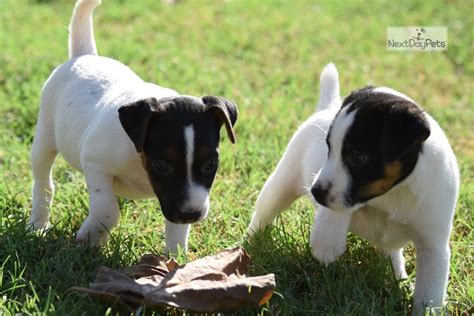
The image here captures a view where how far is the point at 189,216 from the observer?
4629 mm

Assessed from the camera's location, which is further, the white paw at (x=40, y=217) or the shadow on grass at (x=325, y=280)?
the white paw at (x=40, y=217)

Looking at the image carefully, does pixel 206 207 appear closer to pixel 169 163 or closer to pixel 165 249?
pixel 169 163

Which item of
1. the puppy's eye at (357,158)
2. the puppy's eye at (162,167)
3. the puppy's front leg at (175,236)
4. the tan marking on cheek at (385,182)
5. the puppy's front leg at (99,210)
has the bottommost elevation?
the puppy's front leg at (175,236)

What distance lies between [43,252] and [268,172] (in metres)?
2.48

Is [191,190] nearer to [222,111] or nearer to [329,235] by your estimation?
[222,111]

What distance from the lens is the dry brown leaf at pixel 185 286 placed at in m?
4.28

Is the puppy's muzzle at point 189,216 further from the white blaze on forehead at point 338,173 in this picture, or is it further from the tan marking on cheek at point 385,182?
the tan marking on cheek at point 385,182

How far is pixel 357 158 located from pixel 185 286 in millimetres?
1140

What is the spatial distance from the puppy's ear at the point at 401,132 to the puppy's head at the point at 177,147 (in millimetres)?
986

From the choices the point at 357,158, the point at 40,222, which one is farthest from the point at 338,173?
the point at 40,222

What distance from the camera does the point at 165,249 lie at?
17.4 feet

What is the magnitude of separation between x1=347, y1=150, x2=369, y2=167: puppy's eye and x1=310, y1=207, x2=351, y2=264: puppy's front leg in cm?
42

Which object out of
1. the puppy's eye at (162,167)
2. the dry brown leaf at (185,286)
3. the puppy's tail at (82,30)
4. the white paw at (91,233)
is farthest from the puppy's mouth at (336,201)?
the puppy's tail at (82,30)

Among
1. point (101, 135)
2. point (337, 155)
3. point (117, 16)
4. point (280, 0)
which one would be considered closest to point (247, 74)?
point (117, 16)
